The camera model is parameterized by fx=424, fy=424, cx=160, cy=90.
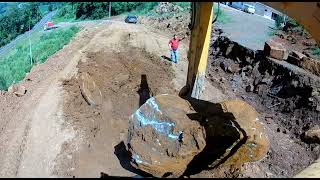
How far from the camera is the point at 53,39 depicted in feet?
62.1

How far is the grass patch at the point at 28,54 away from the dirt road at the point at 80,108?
961 mm

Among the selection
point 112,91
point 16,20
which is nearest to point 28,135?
point 112,91

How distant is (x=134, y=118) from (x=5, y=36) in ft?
61.6

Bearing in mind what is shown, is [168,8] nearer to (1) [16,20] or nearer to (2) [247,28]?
(2) [247,28]

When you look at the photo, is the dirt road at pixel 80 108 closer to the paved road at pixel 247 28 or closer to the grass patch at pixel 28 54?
the grass patch at pixel 28 54

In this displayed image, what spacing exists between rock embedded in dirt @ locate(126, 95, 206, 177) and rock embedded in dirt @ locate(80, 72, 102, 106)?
3.80 metres

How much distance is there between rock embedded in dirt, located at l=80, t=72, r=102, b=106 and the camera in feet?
39.8

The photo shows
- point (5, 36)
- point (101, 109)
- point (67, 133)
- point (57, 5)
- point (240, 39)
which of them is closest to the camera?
point (67, 133)

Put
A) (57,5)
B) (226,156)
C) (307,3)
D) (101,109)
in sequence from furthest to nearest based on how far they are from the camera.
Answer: (57,5) < (101,109) < (226,156) < (307,3)

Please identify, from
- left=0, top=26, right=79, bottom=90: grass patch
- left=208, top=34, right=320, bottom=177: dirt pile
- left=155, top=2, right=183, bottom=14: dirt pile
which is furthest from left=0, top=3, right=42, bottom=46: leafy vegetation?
left=208, top=34, right=320, bottom=177: dirt pile

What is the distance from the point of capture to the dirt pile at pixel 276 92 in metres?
10.2

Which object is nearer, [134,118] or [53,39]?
[134,118]

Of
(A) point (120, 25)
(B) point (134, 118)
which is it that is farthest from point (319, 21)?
(A) point (120, 25)

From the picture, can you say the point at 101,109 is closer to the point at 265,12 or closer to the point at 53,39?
the point at 53,39
